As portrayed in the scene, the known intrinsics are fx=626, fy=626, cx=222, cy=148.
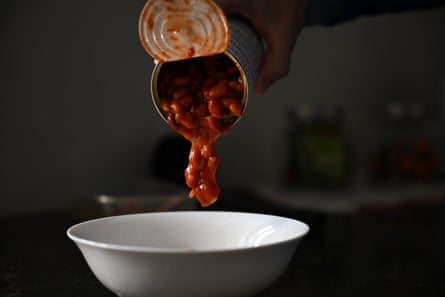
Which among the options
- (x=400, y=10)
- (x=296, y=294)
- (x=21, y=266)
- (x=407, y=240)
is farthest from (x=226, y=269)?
(x=400, y=10)

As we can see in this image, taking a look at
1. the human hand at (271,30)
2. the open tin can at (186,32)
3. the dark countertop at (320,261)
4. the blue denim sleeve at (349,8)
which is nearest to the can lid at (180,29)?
the open tin can at (186,32)

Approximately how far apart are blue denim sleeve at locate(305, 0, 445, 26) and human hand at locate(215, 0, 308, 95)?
192 millimetres

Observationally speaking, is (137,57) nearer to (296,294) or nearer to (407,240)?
(407,240)

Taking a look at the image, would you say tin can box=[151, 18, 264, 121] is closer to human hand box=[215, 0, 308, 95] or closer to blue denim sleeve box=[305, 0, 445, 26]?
human hand box=[215, 0, 308, 95]

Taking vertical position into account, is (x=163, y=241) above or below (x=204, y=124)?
below

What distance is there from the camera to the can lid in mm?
849

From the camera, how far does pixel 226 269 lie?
67 cm

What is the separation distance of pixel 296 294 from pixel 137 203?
64cm

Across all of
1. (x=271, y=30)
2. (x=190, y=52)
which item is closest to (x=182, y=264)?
(x=190, y=52)

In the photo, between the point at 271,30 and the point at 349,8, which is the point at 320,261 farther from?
the point at 349,8

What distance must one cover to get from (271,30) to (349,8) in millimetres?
428

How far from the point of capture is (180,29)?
869 mm

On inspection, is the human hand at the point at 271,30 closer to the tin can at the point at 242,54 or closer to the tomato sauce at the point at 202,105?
the tin can at the point at 242,54

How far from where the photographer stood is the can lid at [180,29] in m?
0.85
